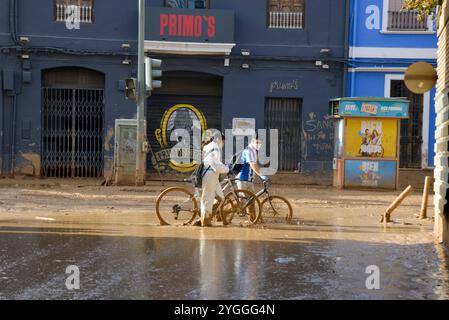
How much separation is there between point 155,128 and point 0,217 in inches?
345

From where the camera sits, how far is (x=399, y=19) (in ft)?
66.1

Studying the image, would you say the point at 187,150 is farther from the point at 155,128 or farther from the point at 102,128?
the point at 102,128

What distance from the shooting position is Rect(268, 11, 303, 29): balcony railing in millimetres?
20234

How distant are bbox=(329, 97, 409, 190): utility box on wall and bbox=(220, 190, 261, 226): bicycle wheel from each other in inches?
271

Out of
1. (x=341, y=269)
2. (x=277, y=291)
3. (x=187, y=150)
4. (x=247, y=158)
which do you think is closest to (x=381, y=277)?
(x=341, y=269)

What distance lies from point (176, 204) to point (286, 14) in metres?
10.6

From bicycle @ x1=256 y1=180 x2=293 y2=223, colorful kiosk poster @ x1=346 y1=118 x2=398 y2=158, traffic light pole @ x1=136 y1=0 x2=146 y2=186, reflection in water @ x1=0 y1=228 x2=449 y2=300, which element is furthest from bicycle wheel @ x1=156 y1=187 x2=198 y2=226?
colorful kiosk poster @ x1=346 y1=118 x2=398 y2=158

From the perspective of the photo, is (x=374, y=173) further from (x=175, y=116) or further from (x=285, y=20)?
(x=175, y=116)

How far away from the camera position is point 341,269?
7.84 m

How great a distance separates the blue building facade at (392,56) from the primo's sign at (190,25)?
382 cm

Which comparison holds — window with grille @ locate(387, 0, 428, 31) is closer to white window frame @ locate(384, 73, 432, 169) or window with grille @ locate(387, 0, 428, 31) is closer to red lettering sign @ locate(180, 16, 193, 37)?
white window frame @ locate(384, 73, 432, 169)

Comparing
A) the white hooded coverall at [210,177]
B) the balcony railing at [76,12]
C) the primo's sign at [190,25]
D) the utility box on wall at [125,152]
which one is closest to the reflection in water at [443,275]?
the white hooded coverall at [210,177]

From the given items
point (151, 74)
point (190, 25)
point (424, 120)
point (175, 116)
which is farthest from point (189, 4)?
point (424, 120)

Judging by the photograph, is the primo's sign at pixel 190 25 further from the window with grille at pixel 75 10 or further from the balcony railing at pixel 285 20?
the window with grille at pixel 75 10
